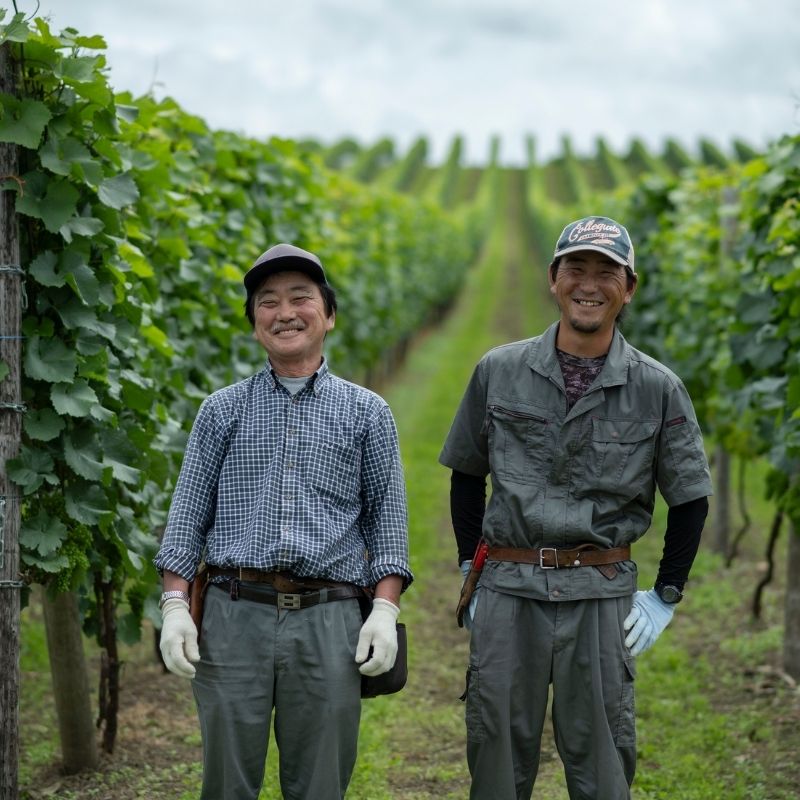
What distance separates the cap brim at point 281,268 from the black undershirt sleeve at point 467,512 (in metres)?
0.82

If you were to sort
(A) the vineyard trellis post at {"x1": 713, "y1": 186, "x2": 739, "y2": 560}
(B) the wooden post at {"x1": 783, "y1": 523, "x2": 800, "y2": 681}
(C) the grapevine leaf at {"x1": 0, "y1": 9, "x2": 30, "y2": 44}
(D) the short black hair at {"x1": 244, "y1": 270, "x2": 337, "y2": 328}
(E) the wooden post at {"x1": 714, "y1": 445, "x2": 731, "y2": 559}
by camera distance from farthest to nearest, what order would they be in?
1. (E) the wooden post at {"x1": 714, "y1": 445, "x2": 731, "y2": 559}
2. (A) the vineyard trellis post at {"x1": 713, "y1": 186, "x2": 739, "y2": 560}
3. (B) the wooden post at {"x1": 783, "y1": 523, "x2": 800, "y2": 681}
4. (C) the grapevine leaf at {"x1": 0, "y1": 9, "x2": 30, "y2": 44}
5. (D) the short black hair at {"x1": 244, "y1": 270, "x2": 337, "y2": 328}

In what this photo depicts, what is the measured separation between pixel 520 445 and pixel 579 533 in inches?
12.3

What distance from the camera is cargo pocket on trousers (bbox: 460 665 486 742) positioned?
3.39 metres

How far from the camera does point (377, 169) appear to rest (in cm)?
8619

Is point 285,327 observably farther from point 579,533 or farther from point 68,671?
point 68,671

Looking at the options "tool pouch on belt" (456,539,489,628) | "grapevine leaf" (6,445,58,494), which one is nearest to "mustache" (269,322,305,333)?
"tool pouch on belt" (456,539,489,628)

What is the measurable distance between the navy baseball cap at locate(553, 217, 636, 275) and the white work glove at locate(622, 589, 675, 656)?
37.9 inches

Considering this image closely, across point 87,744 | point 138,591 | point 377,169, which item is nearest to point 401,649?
point 138,591

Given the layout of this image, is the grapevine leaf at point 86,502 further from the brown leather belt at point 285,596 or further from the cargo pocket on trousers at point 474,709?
the cargo pocket on trousers at point 474,709

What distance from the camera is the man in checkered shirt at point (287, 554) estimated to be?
3.09 m

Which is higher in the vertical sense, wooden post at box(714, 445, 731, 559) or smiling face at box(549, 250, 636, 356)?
smiling face at box(549, 250, 636, 356)

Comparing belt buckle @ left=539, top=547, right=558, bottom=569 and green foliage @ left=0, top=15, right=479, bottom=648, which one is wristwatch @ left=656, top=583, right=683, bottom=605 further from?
green foliage @ left=0, top=15, right=479, bottom=648

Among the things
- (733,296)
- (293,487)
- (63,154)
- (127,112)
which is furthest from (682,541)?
(733,296)

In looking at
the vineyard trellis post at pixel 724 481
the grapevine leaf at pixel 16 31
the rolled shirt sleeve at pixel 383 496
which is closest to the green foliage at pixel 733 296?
the vineyard trellis post at pixel 724 481
